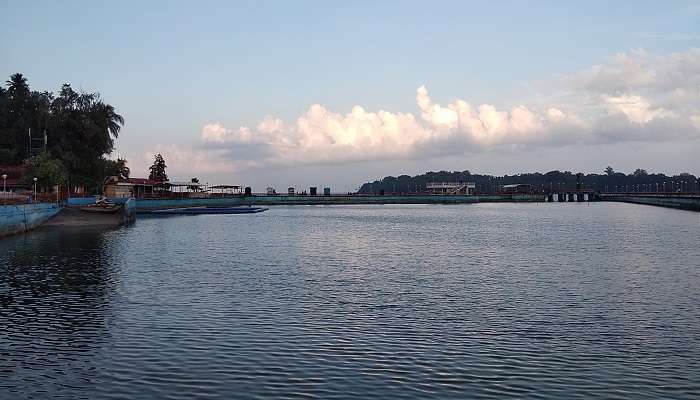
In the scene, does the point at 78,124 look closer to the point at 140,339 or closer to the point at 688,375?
the point at 140,339

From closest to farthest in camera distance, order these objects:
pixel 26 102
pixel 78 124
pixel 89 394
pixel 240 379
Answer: pixel 89 394
pixel 240 379
pixel 78 124
pixel 26 102

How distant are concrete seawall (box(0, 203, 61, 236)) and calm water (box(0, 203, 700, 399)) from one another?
2357 cm

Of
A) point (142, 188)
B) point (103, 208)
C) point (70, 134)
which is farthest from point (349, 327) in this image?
point (142, 188)

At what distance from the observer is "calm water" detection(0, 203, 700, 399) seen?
62.3ft

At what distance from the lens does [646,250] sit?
61812 mm

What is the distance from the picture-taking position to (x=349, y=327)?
26.6 meters

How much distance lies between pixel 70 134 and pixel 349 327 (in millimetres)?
126034

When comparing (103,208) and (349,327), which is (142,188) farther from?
(349,327)

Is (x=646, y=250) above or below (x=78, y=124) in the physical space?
below

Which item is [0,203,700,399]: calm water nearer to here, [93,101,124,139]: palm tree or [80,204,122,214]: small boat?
[80,204,122,214]: small boat

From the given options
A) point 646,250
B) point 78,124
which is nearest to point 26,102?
point 78,124

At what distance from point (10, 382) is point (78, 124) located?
4967 inches

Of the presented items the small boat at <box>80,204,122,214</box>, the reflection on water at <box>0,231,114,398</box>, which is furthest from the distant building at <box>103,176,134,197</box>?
the reflection on water at <box>0,231,114,398</box>

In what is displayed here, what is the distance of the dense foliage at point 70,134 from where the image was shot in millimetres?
131125
